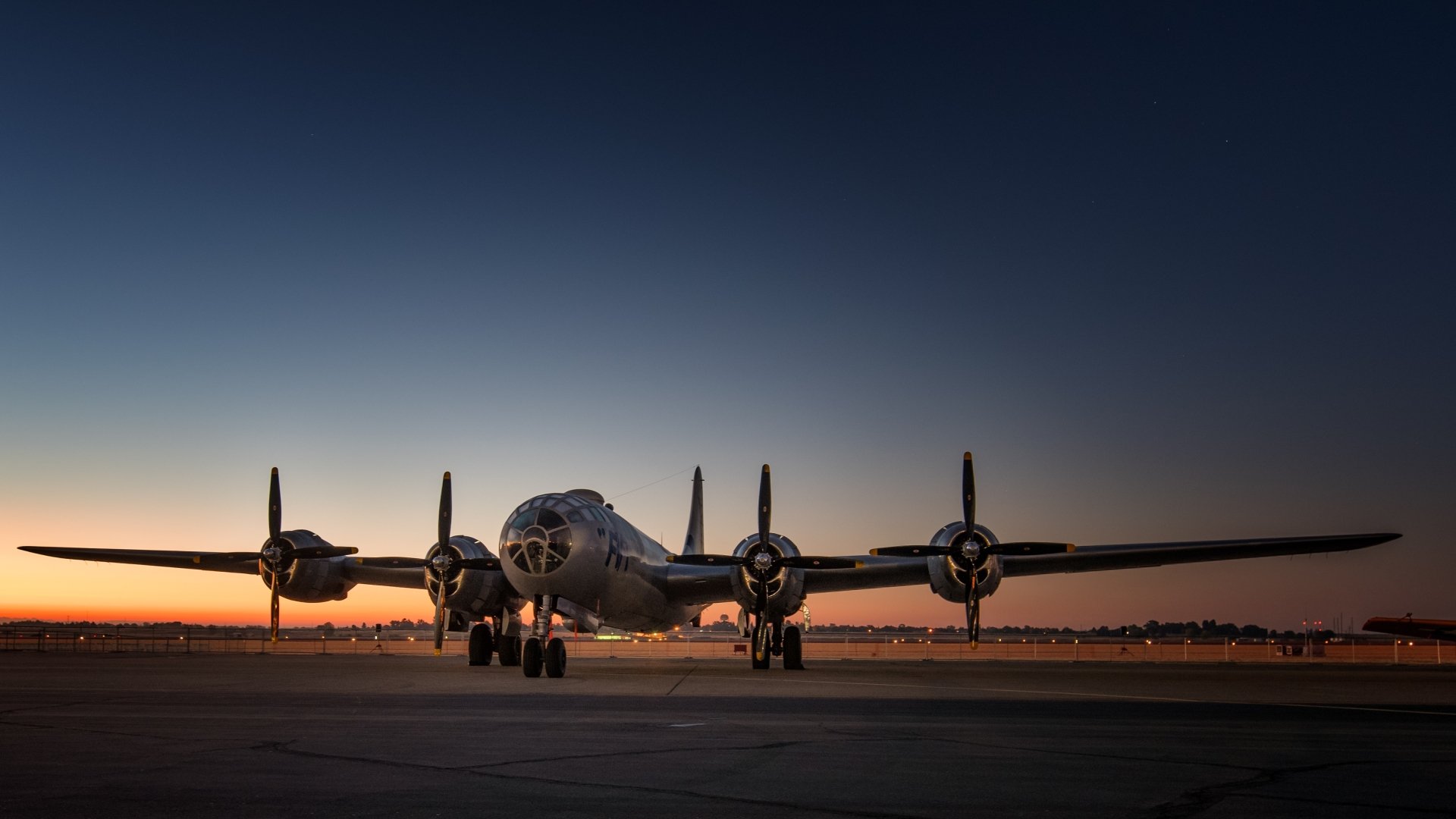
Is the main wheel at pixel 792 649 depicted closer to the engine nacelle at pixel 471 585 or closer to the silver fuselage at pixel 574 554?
the silver fuselage at pixel 574 554

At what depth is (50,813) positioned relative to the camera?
6.55 m

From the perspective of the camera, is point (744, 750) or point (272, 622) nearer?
point (744, 750)

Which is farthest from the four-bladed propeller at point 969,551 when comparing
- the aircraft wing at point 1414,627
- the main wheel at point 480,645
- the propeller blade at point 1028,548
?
the aircraft wing at point 1414,627

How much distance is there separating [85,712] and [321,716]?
126 inches

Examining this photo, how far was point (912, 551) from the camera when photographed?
27.3 m

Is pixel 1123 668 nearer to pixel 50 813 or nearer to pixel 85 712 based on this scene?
pixel 85 712

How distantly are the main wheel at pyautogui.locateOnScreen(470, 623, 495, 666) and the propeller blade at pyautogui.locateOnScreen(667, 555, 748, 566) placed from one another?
300 inches

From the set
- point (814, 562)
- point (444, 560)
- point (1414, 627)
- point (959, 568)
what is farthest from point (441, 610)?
point (1414, 627)

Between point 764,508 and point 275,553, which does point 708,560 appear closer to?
point 764,508

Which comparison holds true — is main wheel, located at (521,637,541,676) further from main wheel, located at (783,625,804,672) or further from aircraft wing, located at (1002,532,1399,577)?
aircraft wing, located at (1002,532,1399,577)

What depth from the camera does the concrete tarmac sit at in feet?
23.4

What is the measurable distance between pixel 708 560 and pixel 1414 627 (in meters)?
53.9

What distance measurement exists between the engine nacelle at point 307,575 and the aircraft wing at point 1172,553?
20.3 m

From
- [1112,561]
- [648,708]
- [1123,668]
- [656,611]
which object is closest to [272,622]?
[656,611]
